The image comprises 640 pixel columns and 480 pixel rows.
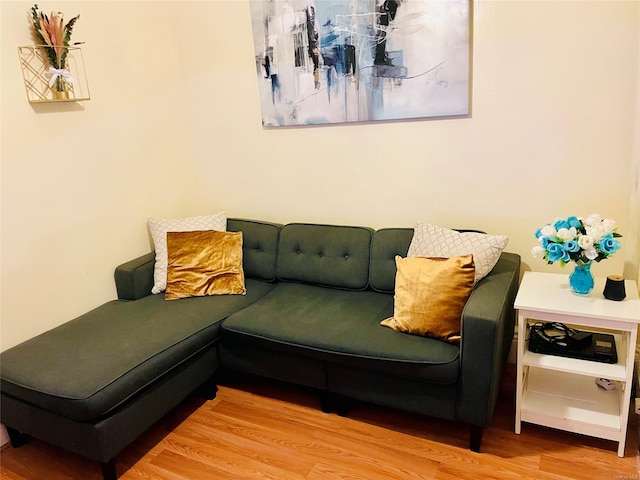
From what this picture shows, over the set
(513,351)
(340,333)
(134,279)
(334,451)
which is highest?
(134,279)

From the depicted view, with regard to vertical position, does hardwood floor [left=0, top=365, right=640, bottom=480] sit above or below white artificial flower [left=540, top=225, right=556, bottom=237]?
below

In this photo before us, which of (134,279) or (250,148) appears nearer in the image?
(134,279)

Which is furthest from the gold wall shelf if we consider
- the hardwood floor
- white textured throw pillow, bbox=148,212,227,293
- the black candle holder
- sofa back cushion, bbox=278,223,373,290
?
the black candle holder

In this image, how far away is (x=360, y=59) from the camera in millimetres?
2594

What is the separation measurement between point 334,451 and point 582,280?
4.29ft

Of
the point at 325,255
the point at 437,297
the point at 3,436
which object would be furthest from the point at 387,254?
the point at 3,436

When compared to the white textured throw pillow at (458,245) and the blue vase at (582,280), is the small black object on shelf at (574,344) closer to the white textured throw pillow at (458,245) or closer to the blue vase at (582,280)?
the blue vase at (582,280)

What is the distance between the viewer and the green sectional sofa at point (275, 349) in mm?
1889

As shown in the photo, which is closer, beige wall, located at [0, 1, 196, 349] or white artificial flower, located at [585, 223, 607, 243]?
white artificial flower, located at [585, 223, 607, 243]

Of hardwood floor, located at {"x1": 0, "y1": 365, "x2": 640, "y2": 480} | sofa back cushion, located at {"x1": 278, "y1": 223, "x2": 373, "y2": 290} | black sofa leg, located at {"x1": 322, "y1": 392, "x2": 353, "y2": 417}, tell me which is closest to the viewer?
hardwood floor, located at {"x1": 0, "y1": 365, "x2": 640, "y2": 480}

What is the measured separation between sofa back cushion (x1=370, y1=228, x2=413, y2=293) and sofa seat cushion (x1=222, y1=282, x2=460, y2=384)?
69 mm

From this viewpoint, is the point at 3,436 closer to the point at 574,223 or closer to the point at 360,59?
the point at 360,59

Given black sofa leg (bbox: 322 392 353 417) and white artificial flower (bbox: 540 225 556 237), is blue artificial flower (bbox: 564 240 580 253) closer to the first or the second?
white artificial flower (bbox: 540 225 556 237)

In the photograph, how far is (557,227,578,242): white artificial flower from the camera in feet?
6.43
